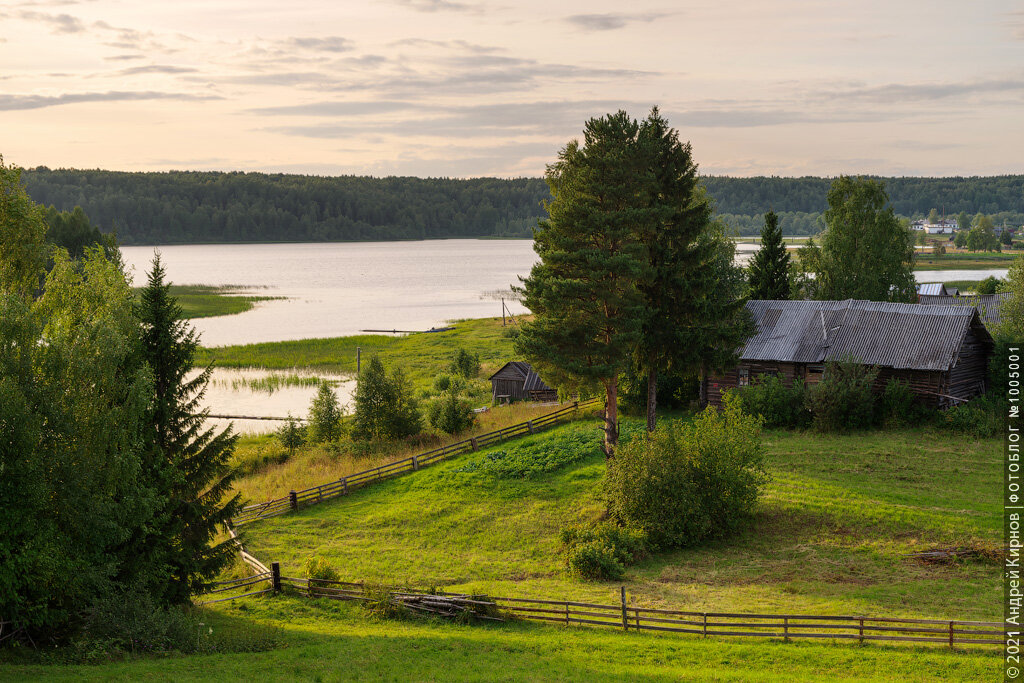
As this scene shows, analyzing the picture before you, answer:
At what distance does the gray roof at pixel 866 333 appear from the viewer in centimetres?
3672

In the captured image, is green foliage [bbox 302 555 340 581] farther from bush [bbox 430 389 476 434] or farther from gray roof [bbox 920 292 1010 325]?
gray roof [bbox 920 292 1010 325]

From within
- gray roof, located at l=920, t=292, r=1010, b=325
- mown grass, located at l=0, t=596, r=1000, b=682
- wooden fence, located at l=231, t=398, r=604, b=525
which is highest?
gray roof, located at l=920, t=292, r=1010, b=325

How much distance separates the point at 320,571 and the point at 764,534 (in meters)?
14.2

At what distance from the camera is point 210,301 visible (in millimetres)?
106625

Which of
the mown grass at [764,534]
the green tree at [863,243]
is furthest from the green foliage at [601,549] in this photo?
the green tree at [863,243]

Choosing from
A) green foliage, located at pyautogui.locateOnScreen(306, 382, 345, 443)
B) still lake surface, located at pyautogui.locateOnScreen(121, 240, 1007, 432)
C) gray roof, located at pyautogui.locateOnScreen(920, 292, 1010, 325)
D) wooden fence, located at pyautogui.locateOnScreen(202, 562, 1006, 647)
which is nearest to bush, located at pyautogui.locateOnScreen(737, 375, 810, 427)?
gray roof, located at pyautogui.locateOnScreen(920, 292, 1010, 325)

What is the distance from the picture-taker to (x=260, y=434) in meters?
46.9

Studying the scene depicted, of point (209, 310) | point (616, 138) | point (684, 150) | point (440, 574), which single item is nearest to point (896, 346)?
point (684, 150)

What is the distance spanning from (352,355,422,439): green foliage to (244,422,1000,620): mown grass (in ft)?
17.7

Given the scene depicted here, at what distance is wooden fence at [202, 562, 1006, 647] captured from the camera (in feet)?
54.2

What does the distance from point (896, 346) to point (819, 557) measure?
60.3ft

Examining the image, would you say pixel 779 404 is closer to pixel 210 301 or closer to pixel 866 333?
pixel 866 333

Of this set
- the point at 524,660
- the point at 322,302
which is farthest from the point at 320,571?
the point at 322,302

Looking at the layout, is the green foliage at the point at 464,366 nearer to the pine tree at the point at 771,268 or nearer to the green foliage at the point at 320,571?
the pine tree at the point at 771,268
